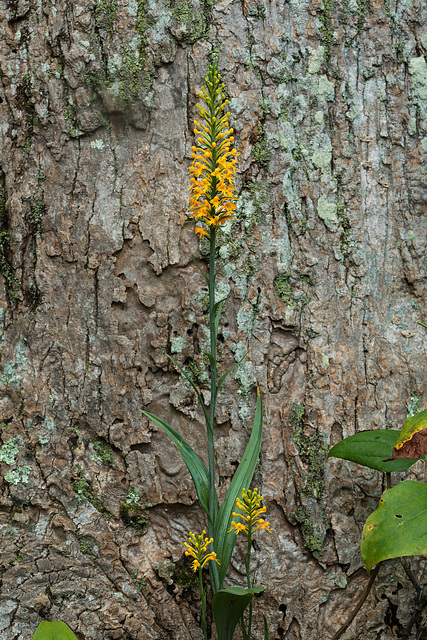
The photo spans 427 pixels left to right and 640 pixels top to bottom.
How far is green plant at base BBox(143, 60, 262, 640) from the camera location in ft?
4.78

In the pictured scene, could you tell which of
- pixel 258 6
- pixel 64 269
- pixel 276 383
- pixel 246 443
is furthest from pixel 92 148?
→ pixel 246 443

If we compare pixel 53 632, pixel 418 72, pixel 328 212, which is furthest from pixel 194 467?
pixel 418 72

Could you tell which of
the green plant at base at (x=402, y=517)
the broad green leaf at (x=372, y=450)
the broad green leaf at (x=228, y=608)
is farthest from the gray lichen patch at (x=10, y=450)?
the green plant at base at (x=402, y=517)

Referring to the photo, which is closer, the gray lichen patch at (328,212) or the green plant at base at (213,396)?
the green plant at base at (213,396)

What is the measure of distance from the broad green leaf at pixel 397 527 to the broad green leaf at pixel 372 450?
167 millimetres

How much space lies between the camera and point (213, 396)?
152 centimetres

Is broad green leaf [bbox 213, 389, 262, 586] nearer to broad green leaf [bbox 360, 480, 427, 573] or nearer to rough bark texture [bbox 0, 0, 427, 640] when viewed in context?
rough bark texture [bbox 0, 0, 427, 640]

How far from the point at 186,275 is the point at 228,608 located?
40.9 inches

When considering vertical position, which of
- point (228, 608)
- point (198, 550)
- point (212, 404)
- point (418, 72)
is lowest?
point (228, 608)

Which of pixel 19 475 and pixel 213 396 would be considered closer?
pixel 213 396

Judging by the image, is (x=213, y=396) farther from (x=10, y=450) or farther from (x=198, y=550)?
(x=10, y=450)

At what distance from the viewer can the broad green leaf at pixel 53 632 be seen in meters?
1.33

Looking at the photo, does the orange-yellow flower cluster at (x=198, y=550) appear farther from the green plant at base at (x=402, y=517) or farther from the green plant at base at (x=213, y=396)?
the green plant at base at (x=402, y=517)

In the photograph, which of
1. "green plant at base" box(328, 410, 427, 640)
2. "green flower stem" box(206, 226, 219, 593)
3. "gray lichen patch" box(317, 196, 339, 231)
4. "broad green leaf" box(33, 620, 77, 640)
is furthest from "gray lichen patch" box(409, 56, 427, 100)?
"broad green leaf" box(33, 620, 77, 640)
